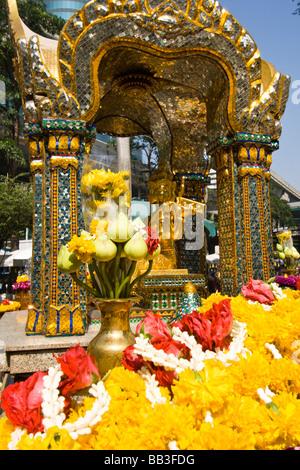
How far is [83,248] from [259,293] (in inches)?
41.9

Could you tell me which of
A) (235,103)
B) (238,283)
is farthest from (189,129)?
(238,283)

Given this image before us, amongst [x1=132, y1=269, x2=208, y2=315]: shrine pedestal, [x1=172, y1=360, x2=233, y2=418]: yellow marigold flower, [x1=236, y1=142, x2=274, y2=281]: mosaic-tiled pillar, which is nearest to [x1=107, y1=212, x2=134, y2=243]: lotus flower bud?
[x1=172, y1=360, x2=233, y2=418]: yellow marigold flower

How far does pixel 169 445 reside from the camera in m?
0.84

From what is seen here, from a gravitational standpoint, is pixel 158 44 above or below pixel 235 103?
above

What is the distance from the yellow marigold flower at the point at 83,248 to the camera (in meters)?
1.46

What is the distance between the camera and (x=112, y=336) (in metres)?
1.55

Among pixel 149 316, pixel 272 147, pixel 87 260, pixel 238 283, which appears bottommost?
pixel 238 283

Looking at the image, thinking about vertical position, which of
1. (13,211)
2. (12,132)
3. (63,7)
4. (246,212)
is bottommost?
(246,212)

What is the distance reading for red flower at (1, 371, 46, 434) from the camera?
88cm

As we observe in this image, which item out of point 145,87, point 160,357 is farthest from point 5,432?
point 145,87

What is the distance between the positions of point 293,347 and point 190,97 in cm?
528

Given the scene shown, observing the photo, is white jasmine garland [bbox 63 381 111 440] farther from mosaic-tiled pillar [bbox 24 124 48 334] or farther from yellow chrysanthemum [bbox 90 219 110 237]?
mosaic-tiled pillar [bbox 24 124 48 334]

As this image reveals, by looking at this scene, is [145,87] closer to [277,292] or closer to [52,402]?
[277,292]

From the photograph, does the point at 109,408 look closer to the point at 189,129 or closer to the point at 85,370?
the point at 85,370
